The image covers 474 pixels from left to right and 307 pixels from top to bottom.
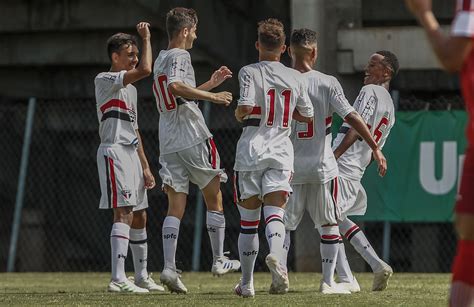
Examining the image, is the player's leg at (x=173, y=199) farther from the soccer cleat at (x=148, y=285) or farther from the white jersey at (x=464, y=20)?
the white jersey at (x=464, y=20)

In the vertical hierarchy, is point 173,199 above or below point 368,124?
below

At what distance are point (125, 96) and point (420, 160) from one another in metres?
6.34

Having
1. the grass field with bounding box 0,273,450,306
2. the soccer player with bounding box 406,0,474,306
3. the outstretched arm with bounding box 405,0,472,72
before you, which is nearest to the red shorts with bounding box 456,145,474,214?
the soccer player with bounding box 406,0,474,306

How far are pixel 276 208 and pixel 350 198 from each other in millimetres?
1925

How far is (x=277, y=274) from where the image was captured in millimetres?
8727

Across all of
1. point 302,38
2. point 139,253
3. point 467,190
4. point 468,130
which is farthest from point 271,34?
point 467,190

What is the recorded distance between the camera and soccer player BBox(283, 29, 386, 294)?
9.64m

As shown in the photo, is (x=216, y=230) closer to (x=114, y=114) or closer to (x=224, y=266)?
(x=224, y=266)

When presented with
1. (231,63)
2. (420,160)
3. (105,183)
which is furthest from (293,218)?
(231,63)

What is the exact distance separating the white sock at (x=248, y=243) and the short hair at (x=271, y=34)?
4.22 feet

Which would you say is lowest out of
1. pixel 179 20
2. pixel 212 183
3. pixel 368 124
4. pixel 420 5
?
pixel 212 183

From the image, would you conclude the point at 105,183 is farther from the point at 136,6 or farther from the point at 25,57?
the point at 25,57

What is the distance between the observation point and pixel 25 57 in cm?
2095

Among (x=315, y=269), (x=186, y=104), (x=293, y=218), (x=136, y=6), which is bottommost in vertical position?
(x=315, y=269)
